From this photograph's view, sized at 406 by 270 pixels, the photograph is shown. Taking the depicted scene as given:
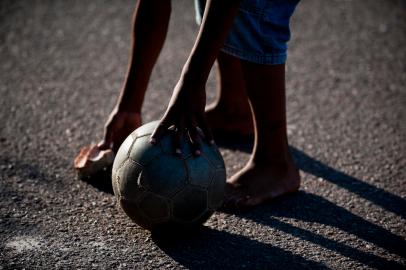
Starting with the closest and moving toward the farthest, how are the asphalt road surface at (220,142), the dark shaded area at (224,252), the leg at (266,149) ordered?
the dark shaded area at (224,252)
the asphalt road surface at (220,142)
the leg at (266,149)

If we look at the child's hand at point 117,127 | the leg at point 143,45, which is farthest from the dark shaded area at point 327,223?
the leg at point 143,45

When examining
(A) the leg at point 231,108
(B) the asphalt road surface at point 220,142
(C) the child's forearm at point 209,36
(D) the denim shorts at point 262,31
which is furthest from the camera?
(A) the leg at point 231,108

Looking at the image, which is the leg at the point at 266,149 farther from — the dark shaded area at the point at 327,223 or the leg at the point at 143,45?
the leg at the point at 143,45

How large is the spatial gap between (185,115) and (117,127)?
909mm

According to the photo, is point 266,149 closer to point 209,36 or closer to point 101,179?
point 209,36

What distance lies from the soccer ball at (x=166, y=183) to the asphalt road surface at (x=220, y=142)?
7.8 inches

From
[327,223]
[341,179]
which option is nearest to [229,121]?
[341,179]

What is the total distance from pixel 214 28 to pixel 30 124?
2106 mm

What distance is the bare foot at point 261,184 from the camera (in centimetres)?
329

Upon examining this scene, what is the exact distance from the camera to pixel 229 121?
13.5 ft

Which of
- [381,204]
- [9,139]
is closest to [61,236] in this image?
[9,139]

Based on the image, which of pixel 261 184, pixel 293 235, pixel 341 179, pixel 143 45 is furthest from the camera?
pixel 341 179

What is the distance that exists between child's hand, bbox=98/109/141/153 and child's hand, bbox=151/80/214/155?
0.81 meters

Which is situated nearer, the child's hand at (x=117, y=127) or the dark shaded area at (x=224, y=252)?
the dark shaded area at (x=224, y=252)
